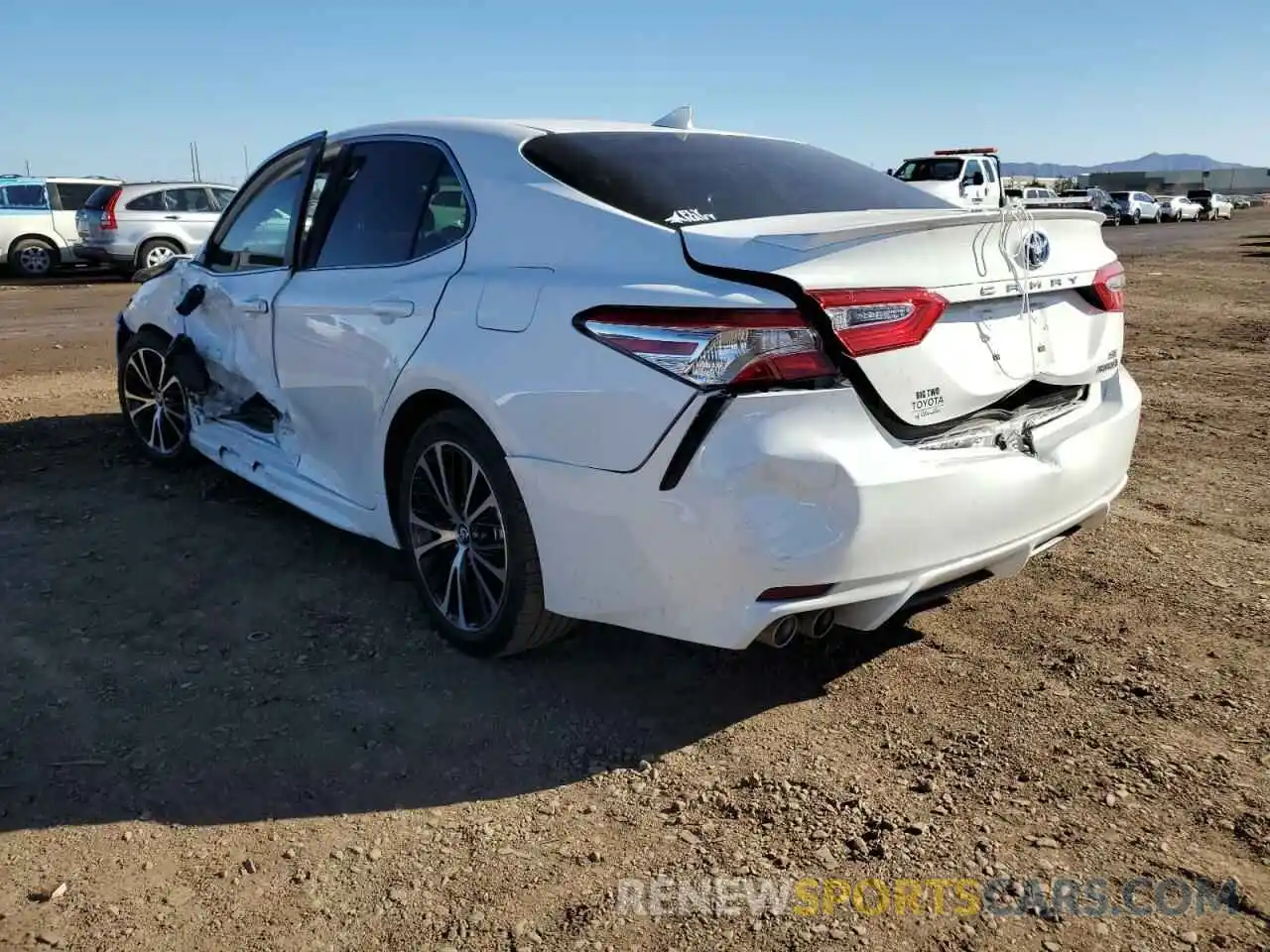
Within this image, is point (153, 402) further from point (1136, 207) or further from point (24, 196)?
point (1136, 207)

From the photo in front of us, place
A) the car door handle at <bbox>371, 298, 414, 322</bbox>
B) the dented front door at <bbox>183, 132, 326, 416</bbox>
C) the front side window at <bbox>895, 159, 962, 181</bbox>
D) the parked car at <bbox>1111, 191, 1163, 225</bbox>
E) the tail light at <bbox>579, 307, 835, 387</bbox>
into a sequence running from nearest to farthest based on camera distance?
the tail light at <bbox>579, 307, 835, 387</bbox> → the car door handle at <bbox>371, 298, 414, 322</bbox> → the dented front door at <bbox>183, 132, 326, 416</bbox> → the front side window at <bbox>895, 159, 962, 181</bbox> → the parked car at <bbox>1111, 191, 1163, 225</bbox>

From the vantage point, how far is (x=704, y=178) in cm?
341

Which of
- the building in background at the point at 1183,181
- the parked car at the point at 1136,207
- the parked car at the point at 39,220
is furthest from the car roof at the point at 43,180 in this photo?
the building in background at the point at 1183,181

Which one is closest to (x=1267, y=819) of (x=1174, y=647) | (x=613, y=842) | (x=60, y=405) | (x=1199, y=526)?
(x=1174, y=647)

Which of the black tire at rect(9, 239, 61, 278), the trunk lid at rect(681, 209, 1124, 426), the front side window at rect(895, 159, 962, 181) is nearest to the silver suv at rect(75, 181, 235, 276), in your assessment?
the black tire at rect(9, 239, 61, 278)

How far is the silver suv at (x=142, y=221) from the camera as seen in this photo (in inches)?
703

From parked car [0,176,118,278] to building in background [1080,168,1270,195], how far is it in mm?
66021

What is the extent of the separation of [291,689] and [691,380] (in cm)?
169

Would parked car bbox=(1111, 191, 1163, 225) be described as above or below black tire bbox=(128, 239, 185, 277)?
above

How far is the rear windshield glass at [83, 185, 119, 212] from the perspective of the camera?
1789 cm

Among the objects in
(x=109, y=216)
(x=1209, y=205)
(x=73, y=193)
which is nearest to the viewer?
(x=109, y=216)

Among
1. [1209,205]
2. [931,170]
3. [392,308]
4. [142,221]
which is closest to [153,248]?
[142,221]

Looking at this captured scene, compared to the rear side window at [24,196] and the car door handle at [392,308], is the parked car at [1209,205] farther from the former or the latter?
the car door handle at [392,308]

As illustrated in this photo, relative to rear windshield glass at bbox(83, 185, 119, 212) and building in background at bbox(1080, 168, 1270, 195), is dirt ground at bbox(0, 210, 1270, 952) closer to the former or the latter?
rear windshield glass at bbox(83, 185, 119, 212)
